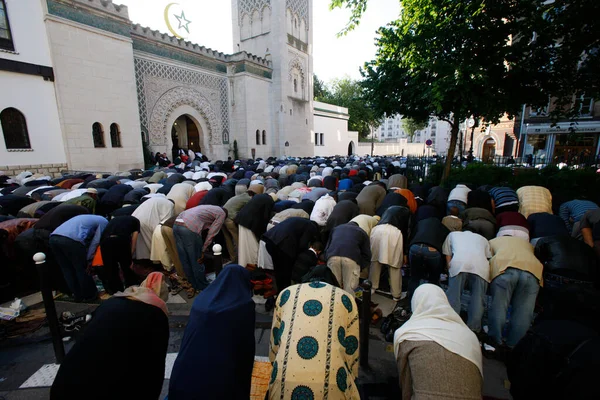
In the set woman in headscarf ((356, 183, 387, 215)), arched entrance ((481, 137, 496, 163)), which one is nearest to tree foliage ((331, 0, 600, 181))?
woman in headscarf ((356, 183, 387, 215))

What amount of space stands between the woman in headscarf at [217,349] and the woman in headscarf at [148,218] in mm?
3207

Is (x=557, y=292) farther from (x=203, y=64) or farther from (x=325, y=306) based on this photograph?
(x=203, y=64)

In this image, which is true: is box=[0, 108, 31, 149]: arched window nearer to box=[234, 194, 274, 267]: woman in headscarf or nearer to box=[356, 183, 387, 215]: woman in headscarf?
box=[234, 194, 274, 267]: woman in headscarf

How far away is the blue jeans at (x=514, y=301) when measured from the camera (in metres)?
3.14

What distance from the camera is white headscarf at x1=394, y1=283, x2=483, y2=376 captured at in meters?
1.70

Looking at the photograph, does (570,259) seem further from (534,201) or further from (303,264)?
(303,264)

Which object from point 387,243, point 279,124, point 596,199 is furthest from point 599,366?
point 279,124

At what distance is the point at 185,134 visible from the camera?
18734 mm

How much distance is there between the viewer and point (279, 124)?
2089 centimetres

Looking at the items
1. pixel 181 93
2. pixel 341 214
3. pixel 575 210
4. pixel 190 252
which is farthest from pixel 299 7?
pixel 190 252

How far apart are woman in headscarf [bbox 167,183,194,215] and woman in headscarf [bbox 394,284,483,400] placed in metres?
5.31

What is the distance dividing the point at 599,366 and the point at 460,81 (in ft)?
16.6

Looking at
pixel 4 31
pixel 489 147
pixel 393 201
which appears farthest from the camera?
pixel 489 147

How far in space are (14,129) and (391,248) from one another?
13.2m
